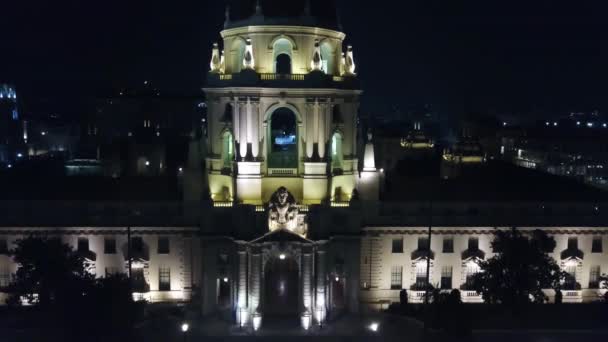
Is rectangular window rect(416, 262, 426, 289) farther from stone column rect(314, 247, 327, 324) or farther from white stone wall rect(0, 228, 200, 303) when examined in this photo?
white stone wall rect(0, 228, 200, 303)

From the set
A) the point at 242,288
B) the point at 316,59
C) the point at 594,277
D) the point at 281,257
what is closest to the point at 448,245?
the point at 594,277

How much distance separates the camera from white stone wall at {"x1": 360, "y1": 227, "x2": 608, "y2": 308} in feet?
197

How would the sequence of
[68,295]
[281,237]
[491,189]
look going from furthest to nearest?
[491,189] → [281,237] → [68,295]

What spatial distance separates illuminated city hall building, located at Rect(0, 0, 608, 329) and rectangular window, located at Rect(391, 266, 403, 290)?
0.11 metres

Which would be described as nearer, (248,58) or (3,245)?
(248,58)

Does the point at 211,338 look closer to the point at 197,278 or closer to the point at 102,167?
the point at 197,278

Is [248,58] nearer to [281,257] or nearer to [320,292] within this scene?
[281,257]

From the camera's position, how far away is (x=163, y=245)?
5975cm

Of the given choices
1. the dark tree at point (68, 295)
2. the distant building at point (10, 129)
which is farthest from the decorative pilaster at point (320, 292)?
the distant building at point (10, 129)

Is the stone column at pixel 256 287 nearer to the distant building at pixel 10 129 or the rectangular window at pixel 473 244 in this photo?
the rectangular window at pixel 473 244

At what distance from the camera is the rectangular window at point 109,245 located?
195 feet

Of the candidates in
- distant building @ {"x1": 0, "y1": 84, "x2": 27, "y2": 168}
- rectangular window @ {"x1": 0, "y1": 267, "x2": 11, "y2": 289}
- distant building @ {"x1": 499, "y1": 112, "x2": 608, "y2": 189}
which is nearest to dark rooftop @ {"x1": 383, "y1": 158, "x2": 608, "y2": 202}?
rectangular window @ {"x1": 0, "y1": 267, "x2": 11, "y2": 289}

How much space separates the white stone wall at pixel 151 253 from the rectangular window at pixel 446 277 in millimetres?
23673

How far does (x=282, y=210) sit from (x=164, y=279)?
15.0 metres
